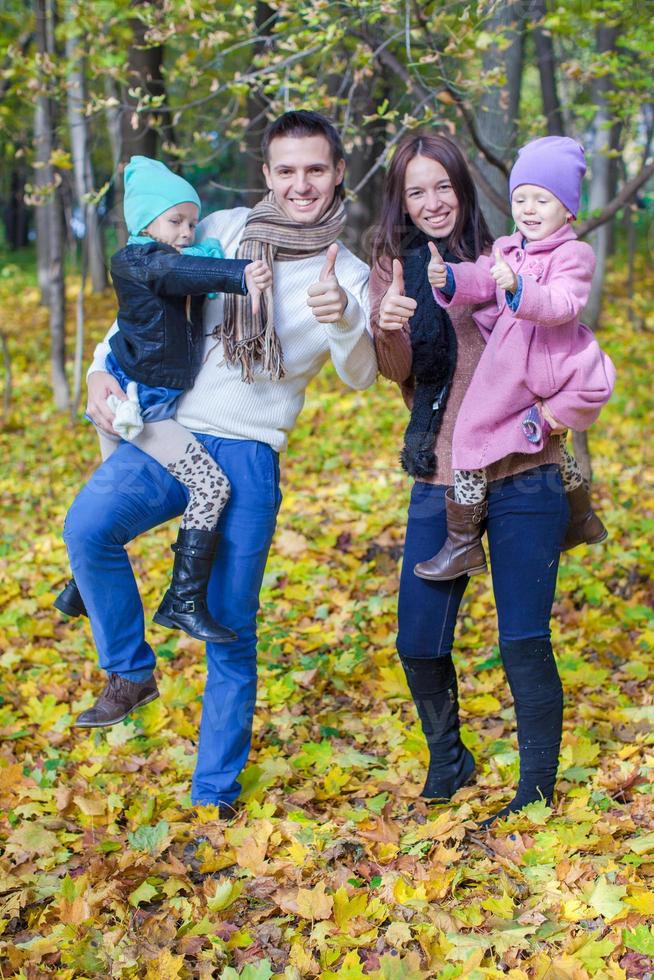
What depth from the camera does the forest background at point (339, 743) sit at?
8.73 feet

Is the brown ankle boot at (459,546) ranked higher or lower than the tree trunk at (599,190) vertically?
lower

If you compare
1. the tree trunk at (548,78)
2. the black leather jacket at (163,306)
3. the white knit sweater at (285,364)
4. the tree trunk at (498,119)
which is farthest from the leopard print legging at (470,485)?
the tree trunk at (548,78)

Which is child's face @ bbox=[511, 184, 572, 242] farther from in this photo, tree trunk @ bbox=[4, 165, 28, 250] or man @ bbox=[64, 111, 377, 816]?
tree trunk @ bbox=[4, 165, 28, 250]

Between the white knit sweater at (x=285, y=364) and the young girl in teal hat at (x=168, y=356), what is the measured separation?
0.05 metres

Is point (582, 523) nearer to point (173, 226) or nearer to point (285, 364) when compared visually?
point (285, 364)

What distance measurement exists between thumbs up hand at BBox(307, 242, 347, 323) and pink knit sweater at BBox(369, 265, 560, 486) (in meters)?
0.21

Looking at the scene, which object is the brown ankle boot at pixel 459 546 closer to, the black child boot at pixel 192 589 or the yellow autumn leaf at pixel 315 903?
the black child boot at pixel 192 589

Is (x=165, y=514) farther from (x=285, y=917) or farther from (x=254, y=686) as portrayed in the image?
(x=285, y=917)

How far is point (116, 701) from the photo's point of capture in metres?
3.06

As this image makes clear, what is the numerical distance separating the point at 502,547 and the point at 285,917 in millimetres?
→ 1253

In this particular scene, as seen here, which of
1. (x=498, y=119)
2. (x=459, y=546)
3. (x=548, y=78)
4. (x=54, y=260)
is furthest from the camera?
(x=548, y=78)

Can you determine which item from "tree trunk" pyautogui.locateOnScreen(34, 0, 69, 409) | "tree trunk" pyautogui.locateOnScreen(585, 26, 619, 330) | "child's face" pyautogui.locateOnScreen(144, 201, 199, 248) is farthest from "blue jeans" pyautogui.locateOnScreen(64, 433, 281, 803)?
"tree trunk" pyautogui.locateOnScreen(585, 26, 619, 330)

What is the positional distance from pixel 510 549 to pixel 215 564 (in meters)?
0.97

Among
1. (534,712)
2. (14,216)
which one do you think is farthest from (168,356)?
(14,216)
